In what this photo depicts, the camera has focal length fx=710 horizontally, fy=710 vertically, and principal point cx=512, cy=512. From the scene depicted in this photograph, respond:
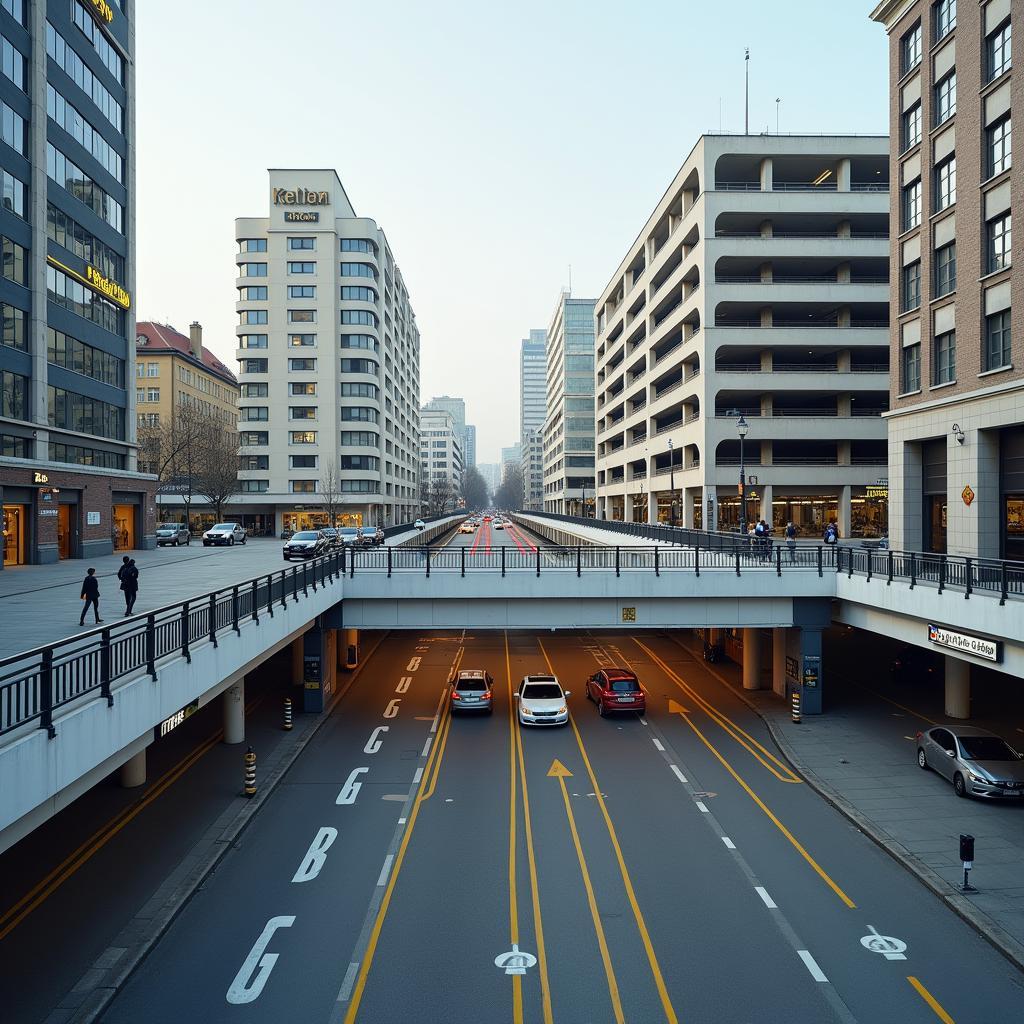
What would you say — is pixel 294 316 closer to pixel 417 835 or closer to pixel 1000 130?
pixel 1000 130

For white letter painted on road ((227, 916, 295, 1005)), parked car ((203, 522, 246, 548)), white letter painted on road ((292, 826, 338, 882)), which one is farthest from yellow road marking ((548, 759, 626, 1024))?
parked car ((203, 522, 246, 548))

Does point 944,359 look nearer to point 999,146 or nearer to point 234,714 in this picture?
point 999,146

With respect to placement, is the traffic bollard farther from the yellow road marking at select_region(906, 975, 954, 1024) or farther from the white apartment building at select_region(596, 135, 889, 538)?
the white apartment building at select_region(596, 135, 889, 538)

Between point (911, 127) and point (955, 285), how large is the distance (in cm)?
935

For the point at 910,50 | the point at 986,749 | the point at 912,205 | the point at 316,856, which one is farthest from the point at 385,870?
the point at 910,50

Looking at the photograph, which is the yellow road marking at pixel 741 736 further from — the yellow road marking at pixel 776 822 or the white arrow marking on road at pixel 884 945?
the white arrow marking on road at pixel 884 945

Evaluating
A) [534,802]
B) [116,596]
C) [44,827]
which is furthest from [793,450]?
[44,827]

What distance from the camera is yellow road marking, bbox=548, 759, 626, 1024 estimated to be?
1050 centimetres

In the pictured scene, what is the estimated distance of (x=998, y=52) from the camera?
90.3 feet

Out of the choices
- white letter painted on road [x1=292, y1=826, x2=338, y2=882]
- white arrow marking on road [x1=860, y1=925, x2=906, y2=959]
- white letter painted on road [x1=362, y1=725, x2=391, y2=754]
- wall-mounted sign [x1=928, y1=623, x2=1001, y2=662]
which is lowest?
white letter painted on road [x1=362, y1=725, x2=391, y2=754]

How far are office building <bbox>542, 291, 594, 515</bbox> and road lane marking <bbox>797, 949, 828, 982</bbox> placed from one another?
102273mm

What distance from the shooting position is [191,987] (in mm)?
10875

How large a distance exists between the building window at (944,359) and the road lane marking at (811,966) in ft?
87.0

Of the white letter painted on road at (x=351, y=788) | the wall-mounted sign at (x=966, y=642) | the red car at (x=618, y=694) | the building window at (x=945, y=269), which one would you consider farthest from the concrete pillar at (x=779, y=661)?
the white letter painted on road at (x=351, y=788)
